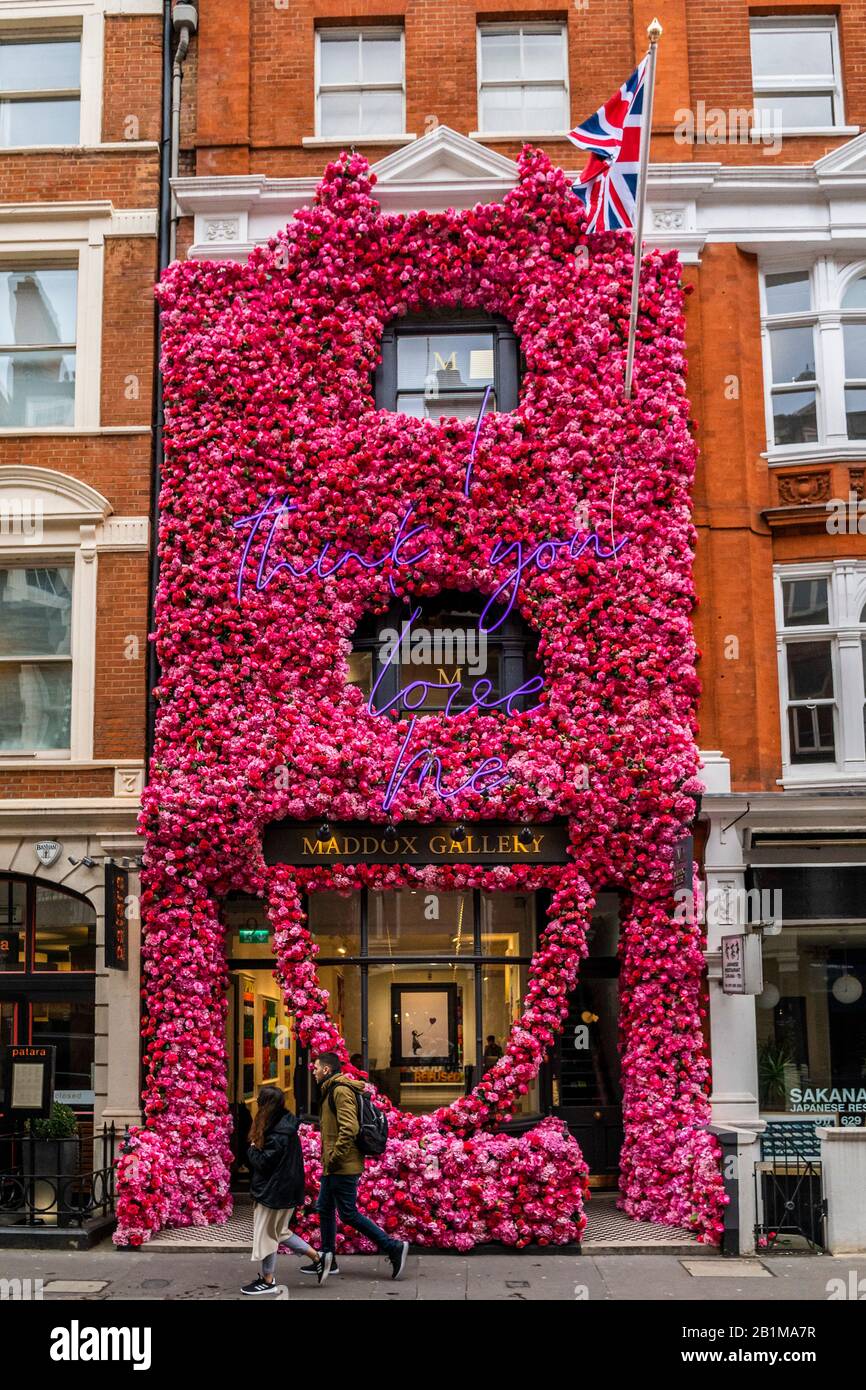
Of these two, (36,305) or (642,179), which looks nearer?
(642,179)

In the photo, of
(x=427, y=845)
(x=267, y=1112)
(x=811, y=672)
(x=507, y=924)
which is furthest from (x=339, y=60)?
(x=267, y=1112)

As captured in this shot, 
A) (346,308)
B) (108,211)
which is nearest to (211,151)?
(108,211)

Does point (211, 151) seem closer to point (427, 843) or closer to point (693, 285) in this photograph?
point (693, 285)

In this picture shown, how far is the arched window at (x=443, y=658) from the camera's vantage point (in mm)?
16891

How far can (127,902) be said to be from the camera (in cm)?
1644

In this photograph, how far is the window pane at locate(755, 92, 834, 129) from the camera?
18297mm

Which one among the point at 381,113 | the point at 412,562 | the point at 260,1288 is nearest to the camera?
the point at 260,1288

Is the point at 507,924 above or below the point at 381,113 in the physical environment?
below

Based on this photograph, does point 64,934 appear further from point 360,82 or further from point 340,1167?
point 360,82

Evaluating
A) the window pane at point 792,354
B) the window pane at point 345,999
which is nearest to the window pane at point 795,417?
the window pane at point 792,354

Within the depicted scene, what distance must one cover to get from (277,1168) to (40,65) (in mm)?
14131

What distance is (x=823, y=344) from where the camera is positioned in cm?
1764

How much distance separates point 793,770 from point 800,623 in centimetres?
173
